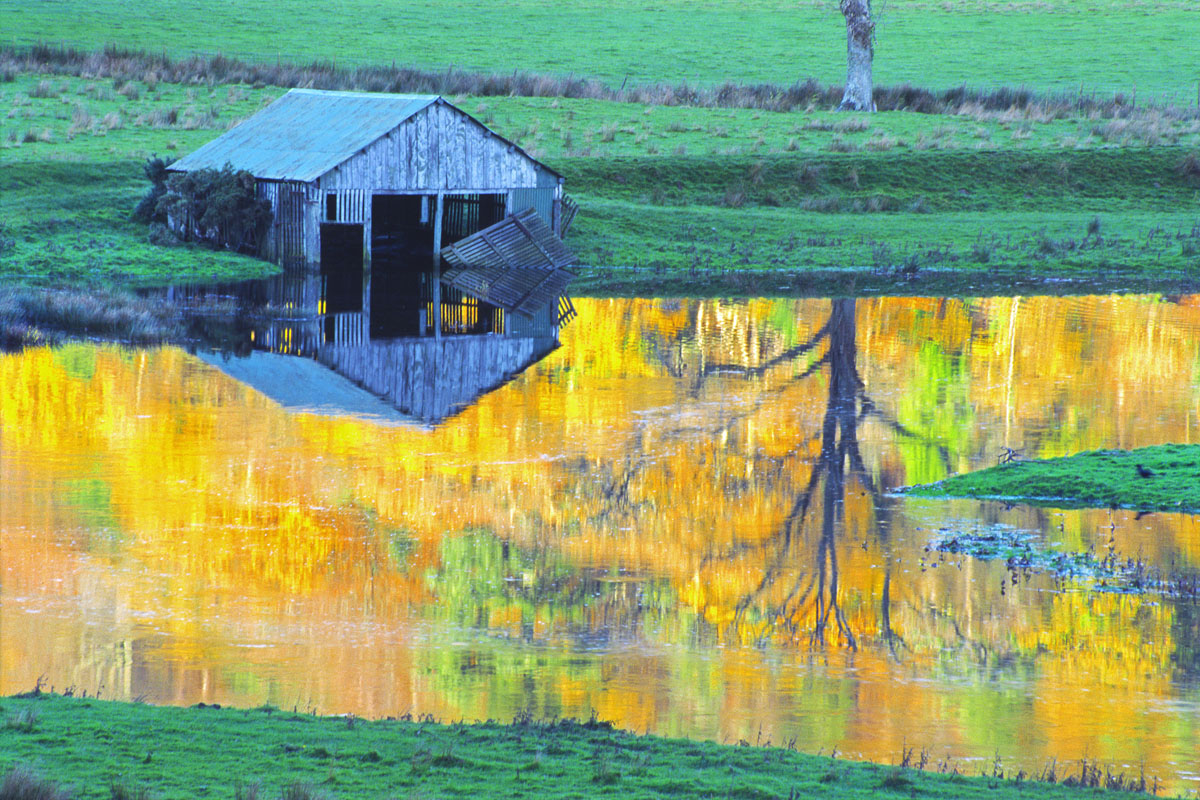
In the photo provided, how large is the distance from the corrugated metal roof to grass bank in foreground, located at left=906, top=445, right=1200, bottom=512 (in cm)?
2204

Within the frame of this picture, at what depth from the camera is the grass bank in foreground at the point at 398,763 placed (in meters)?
8.88

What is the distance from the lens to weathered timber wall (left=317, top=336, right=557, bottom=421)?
23.5 metres

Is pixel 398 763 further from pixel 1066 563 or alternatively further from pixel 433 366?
pixel 433 366

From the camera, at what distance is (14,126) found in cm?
4578

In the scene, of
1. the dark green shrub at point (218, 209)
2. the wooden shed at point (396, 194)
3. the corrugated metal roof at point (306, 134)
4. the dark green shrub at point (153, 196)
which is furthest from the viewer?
the dark green shrub at point (153, 196)

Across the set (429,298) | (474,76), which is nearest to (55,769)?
(429,298)

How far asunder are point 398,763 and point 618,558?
619 centimetres

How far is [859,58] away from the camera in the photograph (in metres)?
58.4

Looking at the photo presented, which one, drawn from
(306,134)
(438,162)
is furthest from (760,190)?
(306,134)

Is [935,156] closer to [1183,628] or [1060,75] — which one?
[1060,75]

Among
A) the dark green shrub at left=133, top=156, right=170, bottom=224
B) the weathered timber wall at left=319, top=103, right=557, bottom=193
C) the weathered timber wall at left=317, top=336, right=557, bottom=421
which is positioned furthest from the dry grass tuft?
the dark green shrub at left=133, top=156, right=170, bottom=224

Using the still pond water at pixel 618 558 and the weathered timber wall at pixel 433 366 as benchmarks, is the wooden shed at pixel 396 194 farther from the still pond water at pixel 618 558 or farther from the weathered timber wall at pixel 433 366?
the still pond water at pixel 618 558

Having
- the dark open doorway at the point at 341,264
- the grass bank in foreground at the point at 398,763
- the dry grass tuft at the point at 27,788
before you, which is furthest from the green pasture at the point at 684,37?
the dry grass tuft at the point at 27,788

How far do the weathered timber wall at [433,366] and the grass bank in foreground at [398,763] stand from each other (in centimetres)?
1206
